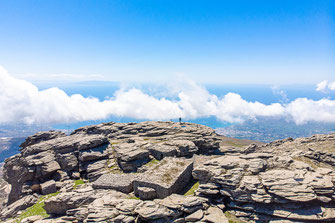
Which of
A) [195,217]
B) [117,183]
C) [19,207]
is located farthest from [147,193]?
[19,207]

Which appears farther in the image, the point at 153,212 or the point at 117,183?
the point at 117,183

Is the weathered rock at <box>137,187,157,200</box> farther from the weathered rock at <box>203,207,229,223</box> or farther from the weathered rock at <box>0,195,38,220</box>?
the weathered rock at <box>0,195,38,220</box>

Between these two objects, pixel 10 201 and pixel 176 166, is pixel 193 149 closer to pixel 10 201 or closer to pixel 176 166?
pixel 176 166

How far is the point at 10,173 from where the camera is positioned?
5081 centimetres

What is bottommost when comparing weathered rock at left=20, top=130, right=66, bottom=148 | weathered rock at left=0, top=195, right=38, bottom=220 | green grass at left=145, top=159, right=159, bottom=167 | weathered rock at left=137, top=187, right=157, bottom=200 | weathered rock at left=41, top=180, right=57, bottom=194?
weathered rock at left=0, top=195, right=38, bottom=220

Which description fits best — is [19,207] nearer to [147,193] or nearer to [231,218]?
[147,193]

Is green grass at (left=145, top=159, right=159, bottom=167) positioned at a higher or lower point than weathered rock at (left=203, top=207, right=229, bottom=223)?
lower

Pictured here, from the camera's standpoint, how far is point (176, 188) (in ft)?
83.4

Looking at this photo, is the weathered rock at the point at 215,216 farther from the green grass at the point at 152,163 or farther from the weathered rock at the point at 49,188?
the weathered rock at the point at 49,188

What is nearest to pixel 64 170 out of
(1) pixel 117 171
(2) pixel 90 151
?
(2) pixel 90 151

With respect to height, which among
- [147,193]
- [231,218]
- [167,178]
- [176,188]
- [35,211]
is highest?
[167,178]

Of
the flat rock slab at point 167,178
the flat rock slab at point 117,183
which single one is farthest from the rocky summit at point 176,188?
the flat rock slab at point 167,178

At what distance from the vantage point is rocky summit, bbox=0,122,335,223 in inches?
749

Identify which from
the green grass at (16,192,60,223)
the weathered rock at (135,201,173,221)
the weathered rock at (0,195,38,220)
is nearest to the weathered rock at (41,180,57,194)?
the weathered rock at (0,195,38,220)
